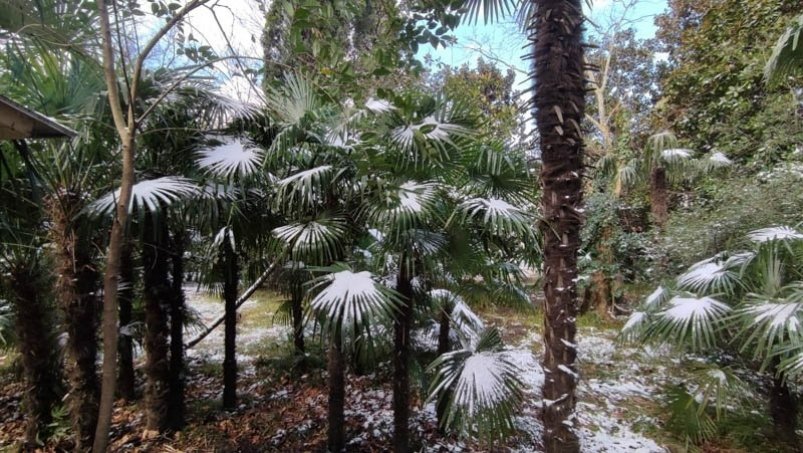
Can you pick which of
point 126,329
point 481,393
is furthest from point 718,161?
point 126,329

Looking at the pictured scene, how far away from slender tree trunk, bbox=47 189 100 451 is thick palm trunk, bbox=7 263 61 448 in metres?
0.74

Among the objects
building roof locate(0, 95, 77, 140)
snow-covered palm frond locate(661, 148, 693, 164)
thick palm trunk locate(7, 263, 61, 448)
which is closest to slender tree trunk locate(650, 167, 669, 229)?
snow-covered palm frond locate(661, 148, 693, 164)

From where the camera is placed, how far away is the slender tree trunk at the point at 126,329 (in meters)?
3.59

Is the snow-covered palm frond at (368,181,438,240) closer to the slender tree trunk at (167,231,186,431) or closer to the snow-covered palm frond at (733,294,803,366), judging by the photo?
the snow-covered palm frond at (733,294,803,366)

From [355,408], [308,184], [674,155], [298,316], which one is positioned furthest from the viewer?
[674,155]

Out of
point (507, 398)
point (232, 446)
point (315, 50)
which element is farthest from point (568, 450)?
point (232, 446)

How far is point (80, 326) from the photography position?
8.61ft

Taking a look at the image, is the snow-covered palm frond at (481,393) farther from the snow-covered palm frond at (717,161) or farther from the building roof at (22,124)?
the snow-covered palm frond at (717,161)

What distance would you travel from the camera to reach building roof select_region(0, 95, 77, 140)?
4.88ft

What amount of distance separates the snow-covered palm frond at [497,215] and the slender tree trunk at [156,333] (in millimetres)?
2495

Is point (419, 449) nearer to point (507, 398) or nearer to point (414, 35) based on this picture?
point (507, 398)

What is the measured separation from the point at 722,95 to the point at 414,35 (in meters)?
6.37

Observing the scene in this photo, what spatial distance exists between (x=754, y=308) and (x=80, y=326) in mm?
4282

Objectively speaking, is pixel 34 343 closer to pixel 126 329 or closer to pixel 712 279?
pixel 126 329
